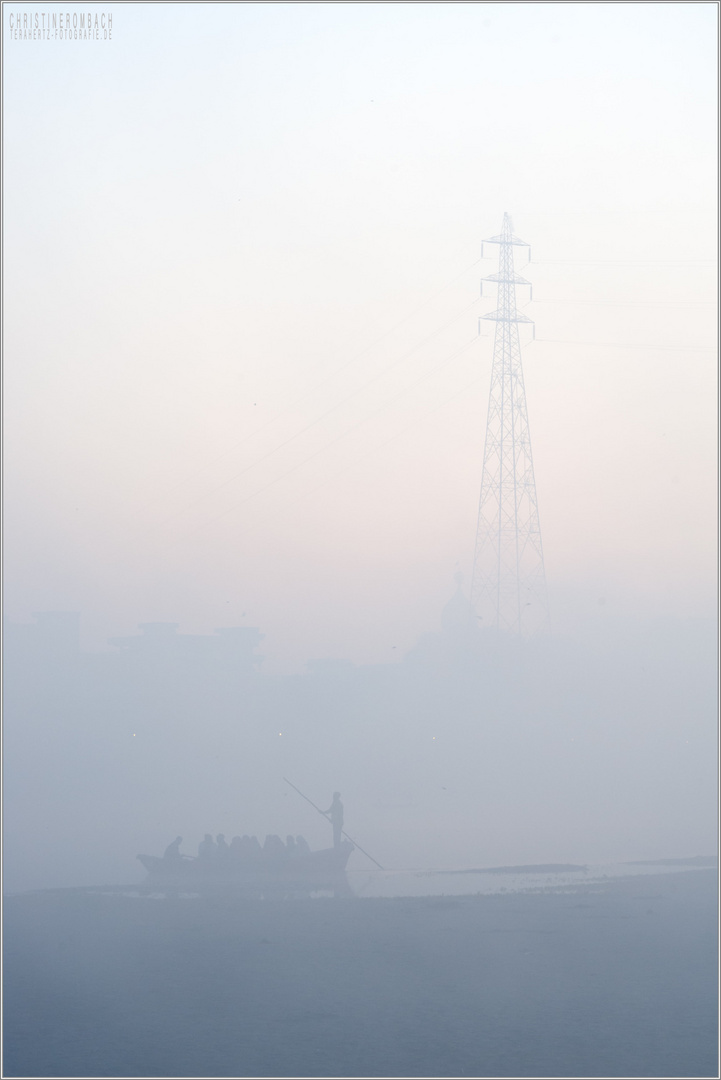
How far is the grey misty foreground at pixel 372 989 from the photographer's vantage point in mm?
18141

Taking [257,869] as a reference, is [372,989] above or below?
above

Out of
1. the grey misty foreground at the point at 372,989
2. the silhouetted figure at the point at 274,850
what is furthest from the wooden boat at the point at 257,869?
the grey misty foreground at the point at 372,989

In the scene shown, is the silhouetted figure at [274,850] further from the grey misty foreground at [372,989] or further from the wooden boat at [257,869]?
the grey misty foreground at [372,989]

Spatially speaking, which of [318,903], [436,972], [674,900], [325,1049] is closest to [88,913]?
[318,903]

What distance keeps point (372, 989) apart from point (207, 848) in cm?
2062

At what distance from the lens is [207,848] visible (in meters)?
41.5

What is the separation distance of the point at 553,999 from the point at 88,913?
1790 cm

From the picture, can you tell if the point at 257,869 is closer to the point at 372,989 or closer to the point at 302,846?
the point at 302,846

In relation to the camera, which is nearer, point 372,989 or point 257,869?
point 372,989

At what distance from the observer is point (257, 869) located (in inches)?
1598

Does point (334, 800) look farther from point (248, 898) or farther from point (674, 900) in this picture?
point (674, 900)

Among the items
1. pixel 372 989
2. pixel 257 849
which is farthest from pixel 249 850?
pixel 372 989

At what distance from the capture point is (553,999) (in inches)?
830

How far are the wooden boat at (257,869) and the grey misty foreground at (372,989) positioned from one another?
6.95 m
